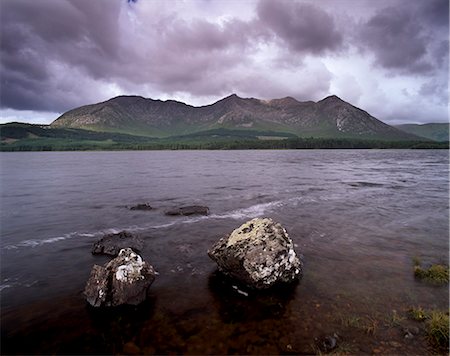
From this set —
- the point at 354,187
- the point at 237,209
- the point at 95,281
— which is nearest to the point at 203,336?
the point at 95,281

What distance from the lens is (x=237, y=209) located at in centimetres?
3306

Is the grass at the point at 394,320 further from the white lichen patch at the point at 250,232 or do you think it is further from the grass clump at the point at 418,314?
the white lichen patch at the point at 250,232

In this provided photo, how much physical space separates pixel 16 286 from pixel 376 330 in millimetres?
16629

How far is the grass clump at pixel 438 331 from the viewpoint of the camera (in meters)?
10.7

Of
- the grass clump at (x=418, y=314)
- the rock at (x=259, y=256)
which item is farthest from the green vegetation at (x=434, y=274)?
the rock at (x=259, y=256)

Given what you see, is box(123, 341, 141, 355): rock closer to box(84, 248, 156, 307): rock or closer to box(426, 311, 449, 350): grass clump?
box(84, 248, 156, 307): rock

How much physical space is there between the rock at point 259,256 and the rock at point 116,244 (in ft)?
21.3

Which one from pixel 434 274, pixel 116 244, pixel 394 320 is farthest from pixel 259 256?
pixel 116 244

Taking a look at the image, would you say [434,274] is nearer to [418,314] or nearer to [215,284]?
[418,314]

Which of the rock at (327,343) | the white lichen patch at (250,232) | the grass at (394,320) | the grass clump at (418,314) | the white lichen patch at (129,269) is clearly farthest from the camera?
the white lichen patch at (250,232)

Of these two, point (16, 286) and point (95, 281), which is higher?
point (95, 281)

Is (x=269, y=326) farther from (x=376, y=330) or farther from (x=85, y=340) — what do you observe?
(x=85, y=340)

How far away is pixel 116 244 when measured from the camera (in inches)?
802

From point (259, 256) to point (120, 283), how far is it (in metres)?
6.56
